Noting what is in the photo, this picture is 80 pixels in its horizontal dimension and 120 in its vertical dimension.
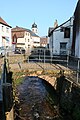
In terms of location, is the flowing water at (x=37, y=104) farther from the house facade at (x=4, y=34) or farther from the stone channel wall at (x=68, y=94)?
the house facade at (x=4, y=34)

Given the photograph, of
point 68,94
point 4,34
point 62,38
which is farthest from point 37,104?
point 4,34

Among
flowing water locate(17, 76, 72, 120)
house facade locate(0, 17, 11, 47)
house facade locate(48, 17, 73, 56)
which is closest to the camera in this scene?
flowing water locate(17, 76, 72, 120)

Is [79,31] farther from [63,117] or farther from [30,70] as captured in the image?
[63,117]

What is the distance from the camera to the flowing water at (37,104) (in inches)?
591

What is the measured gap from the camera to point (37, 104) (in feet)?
57.3

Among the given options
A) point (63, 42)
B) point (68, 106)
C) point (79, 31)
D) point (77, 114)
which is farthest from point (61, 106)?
point (63, 42)

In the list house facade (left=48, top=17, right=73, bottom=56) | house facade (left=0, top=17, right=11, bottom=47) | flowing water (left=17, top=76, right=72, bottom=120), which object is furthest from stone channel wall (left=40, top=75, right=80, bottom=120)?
house facade (left=0, top=17, right=11, bottom=47)

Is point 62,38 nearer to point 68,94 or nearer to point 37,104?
point 37,104

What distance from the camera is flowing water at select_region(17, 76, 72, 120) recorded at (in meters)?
15.0

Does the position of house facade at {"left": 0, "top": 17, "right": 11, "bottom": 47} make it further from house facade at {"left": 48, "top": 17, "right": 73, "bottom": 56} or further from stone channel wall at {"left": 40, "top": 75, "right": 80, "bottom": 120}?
stone channel wall at {"left": 40, "top": 75, "right": 80, "bottom": 120}

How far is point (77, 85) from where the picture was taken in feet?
44.5

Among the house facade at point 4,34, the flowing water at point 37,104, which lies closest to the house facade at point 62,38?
the house facade at point 4,34

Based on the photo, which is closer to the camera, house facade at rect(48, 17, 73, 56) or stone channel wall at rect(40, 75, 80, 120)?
stone channel wall at rect(40, 75, 80, 120)

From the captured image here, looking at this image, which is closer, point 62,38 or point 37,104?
point 37,104
